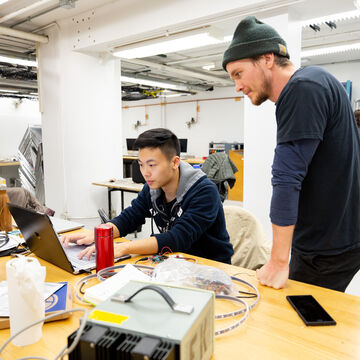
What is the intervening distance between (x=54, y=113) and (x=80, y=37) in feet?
3.45

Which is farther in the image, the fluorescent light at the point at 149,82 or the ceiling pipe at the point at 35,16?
the fluorescent light at the point at 149,82

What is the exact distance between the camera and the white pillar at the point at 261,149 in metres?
3.05

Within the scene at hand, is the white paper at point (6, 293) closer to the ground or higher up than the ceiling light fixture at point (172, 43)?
closer to the ground

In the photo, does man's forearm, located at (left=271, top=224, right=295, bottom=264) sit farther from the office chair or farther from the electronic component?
the office chair

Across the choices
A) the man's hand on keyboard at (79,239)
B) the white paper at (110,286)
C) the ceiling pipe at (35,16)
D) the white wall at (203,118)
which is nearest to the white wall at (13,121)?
Result: the white wall at (203,118)

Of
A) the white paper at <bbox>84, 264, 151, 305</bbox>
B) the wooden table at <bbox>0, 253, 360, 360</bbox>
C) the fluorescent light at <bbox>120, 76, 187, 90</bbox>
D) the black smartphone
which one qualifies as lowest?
the wooden table at <bbox>0, 253, 360, 360</bbox>

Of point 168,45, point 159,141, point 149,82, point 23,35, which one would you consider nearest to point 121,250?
point 159,141

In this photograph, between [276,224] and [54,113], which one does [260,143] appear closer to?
[276,224]

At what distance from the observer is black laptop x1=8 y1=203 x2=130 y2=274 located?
1.21 m

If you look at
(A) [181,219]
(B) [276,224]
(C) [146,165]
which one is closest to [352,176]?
(B) [276,224]

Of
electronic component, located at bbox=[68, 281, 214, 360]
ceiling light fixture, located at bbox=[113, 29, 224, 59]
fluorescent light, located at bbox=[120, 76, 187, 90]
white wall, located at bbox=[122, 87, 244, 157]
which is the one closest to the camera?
electronic component, located at bbox=[68, 281, 214, 360]

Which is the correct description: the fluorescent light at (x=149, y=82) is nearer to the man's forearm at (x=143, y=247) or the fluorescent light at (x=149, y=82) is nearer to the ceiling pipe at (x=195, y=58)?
the ceiling pipe at (x=195, y=58)

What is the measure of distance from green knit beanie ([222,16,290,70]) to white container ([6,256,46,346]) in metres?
0.96

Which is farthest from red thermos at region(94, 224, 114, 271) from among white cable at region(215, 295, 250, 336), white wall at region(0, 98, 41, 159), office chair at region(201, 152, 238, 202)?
white wall at region(0, 98, 41, 159)
